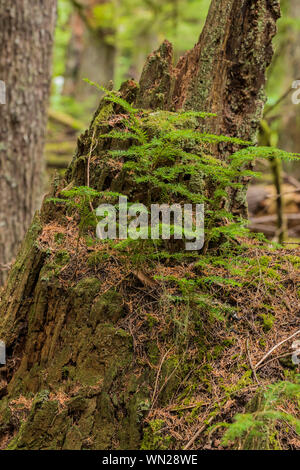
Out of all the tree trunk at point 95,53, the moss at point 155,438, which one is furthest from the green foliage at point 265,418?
the tree trunk at point 95,53

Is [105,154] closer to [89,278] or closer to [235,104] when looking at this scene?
[89,278]

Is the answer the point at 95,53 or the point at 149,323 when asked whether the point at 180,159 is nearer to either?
the point at 149,323

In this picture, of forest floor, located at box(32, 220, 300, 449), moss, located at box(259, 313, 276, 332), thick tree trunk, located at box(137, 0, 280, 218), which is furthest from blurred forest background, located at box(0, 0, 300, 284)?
moss, located at box(259, 313, 276, 332)

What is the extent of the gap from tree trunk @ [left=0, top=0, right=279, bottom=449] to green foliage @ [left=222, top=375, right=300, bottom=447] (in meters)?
0.49

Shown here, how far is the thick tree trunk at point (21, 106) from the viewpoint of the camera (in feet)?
13.6

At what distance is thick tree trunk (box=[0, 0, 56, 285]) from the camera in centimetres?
414

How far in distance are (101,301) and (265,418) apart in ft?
3.51

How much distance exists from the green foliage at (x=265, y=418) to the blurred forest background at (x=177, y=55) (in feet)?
10.2

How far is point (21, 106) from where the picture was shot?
14.0 ft

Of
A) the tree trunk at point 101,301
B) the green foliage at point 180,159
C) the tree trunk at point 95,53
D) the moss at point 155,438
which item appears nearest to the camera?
the moss at point 155,438

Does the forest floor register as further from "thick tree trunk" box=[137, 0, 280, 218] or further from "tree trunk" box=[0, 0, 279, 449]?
"thick tree trunk" box=[137, 0, 280, 218]

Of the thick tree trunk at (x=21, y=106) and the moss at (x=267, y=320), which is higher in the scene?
the thick tree trunk at (x=21, y=106)

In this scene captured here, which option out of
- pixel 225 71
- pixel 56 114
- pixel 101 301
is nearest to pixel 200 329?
pixel 101 301

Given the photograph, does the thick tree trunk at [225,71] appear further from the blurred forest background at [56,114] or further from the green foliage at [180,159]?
the blurred forest background at [56,114]
